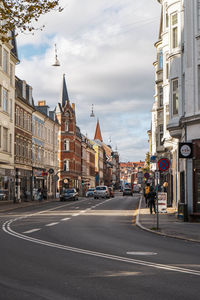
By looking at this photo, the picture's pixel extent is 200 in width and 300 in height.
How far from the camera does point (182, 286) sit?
23.9 feet

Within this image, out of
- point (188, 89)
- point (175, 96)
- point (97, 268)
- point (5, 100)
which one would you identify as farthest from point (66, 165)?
point (97, 268)

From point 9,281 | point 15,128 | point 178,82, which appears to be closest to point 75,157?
point 15,128

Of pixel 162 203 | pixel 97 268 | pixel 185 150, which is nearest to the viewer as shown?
pixel 97 268

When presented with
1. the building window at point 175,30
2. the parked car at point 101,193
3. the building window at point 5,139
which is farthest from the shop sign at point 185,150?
the parked car at point 101,193

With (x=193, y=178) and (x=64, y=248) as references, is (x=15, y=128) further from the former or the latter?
(x=64, y=248)

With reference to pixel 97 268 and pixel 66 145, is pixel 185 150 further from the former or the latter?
pixel 66 145

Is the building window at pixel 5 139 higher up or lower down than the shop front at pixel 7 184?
higher up

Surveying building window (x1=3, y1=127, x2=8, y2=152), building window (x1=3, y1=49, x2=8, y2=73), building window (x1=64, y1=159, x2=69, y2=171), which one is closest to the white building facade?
building window (x1=3, y1=49, x2=8, y2=73)

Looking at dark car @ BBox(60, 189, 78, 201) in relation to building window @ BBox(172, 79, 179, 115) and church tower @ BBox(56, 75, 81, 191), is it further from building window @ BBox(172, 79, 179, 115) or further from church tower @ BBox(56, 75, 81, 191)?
church tower @ BBox(56, 75, 81, 191)

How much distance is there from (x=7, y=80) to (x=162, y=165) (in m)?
29.4

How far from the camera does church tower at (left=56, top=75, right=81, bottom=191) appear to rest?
97625 millimetres

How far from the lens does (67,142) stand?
99.6 meters

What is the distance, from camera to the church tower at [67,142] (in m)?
97.6

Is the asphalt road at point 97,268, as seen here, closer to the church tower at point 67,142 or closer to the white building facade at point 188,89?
the white building facade at point 188,89
